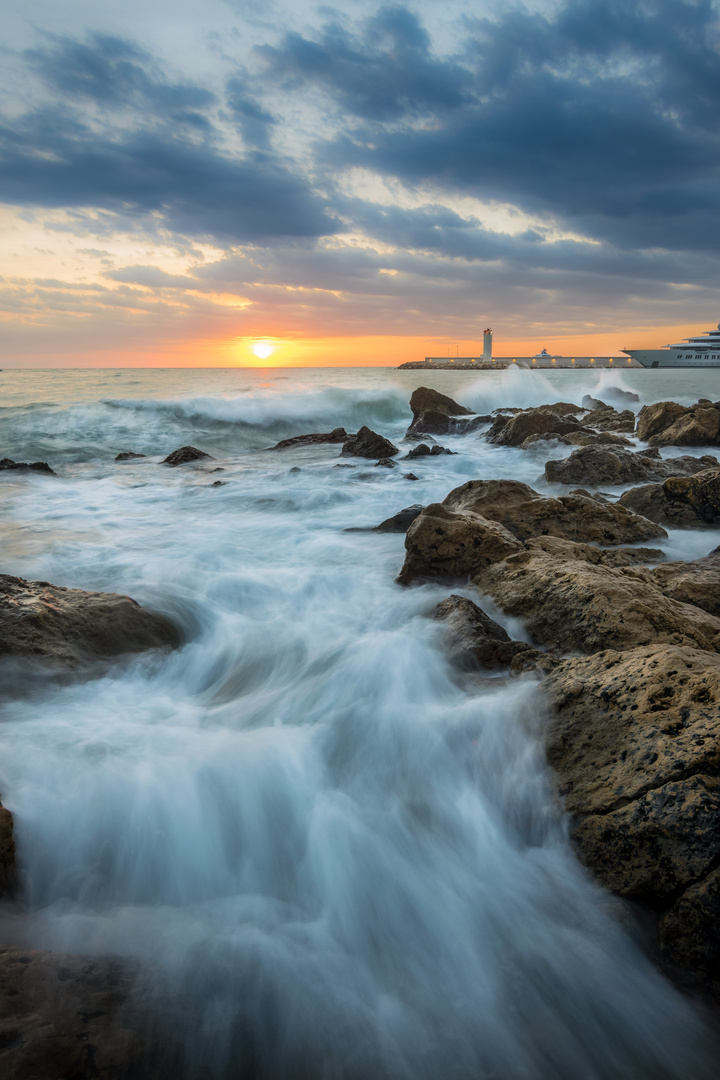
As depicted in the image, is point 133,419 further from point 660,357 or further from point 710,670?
point 660,357

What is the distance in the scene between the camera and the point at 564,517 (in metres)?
5.52

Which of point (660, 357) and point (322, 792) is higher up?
point (660, 357)

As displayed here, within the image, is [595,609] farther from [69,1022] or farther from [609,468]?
[609,468]

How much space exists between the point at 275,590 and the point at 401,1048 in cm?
389

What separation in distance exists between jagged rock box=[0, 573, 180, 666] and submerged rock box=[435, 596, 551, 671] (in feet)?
6.80

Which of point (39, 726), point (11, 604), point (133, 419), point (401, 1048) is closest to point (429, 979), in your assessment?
point (401, 1048)

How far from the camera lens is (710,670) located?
2096 mm

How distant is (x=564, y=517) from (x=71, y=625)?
175 inches

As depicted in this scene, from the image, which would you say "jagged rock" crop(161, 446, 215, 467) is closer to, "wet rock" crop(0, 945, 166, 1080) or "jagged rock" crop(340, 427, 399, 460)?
"jagged rock" crop(340, 427, 399, 460)

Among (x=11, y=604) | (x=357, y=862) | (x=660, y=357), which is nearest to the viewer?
(x=357, y=862)

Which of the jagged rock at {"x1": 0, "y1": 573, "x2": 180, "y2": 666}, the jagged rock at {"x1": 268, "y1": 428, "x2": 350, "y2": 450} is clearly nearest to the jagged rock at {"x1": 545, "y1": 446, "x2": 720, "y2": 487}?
the jagged rock at {"x1": 0, "y1": 573, "x2": 180, "y2": 666}

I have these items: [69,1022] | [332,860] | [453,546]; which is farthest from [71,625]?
[453,546]

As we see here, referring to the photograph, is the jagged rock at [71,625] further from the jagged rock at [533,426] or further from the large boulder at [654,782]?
the jagged rock at [533,426]

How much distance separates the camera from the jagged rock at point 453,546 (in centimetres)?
457
